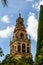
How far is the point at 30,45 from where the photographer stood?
51781mm

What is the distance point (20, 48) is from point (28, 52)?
1.53 meters

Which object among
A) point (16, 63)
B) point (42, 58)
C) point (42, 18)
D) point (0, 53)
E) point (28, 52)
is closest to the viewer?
point (0, 53)

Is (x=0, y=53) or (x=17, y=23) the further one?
(x=17, y=23)

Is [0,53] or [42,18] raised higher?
[42,18]

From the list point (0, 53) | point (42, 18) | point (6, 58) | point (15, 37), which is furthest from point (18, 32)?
point (0, 53)

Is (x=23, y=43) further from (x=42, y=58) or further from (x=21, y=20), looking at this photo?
(x=42, y=58)

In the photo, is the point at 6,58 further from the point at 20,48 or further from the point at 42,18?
the point at 20,48

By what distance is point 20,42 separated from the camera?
5091cm

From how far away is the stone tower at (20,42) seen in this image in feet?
164

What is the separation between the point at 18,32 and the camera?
5162 centimetres

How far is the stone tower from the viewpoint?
50062 millimetres

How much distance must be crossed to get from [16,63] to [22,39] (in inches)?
779

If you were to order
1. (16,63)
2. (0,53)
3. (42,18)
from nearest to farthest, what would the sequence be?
1. (0,53)
2. (16,63)
3. (42,18)

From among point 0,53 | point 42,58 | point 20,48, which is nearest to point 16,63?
point 42,58
